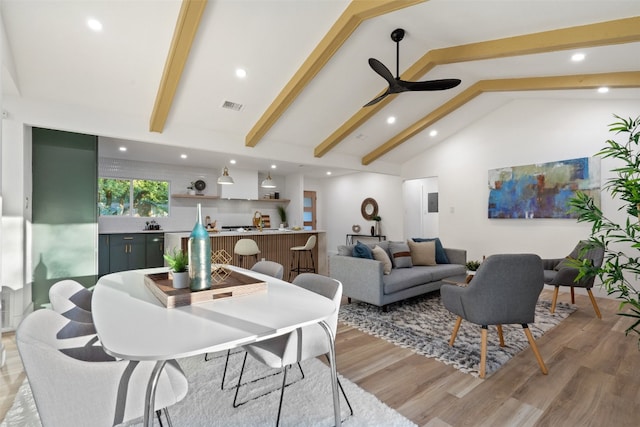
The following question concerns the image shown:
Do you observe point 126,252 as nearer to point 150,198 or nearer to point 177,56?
point 150,198

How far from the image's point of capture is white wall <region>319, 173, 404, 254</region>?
25.9 ft

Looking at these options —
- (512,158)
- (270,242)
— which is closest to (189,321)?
(270,242)

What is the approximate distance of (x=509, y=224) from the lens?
5.58 metres

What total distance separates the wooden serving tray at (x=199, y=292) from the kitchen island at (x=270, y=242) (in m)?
3.08

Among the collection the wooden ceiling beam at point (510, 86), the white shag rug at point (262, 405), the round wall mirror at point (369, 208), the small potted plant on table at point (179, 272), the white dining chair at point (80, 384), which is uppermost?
the wooden ceiling beam at point (510, 86)

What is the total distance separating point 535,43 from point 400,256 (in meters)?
2.98

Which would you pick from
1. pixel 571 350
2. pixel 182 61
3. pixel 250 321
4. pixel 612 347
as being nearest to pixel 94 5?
pixel 182 61

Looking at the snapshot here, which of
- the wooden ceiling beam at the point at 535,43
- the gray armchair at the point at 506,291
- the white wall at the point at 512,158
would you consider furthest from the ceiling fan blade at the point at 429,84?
the white wall at the point at 512,158

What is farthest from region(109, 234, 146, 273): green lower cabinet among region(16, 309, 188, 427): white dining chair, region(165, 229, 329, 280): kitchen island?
region(16, 309, 188, 427): white dining chair

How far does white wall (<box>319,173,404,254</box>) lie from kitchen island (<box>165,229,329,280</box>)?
8.19 ft

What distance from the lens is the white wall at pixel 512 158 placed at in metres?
4.70

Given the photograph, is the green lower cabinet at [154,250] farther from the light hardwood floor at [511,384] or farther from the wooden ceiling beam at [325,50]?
the wooden ceiling beam at [325,50]

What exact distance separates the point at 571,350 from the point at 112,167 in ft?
25.0

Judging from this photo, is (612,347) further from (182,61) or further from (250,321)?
(182,61)
